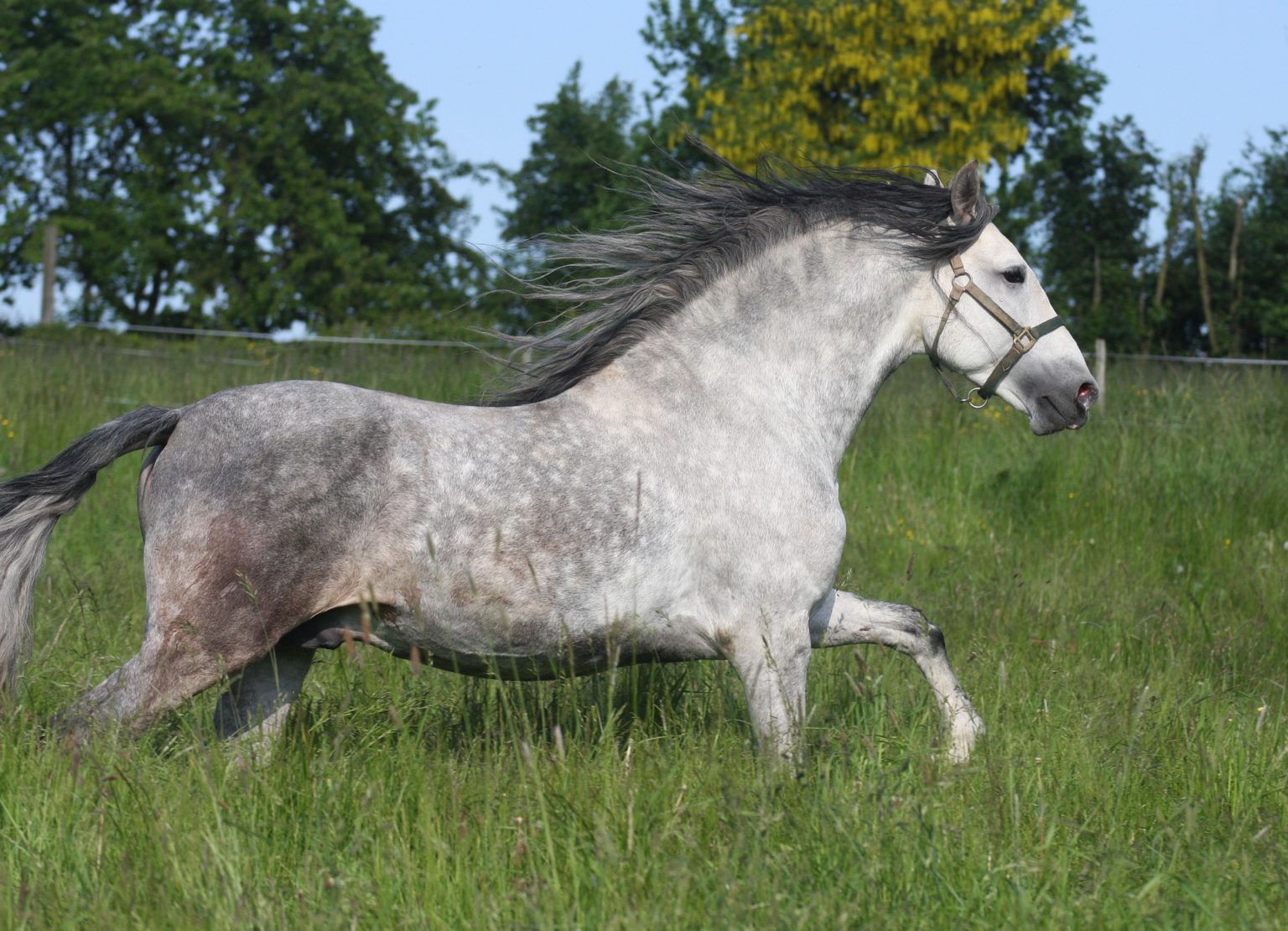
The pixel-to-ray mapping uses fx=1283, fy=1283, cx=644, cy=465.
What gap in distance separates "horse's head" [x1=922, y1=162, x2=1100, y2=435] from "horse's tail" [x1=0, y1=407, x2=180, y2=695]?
7.96 ft

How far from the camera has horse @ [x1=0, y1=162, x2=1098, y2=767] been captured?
340 centimetres

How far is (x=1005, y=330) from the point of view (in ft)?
13.8

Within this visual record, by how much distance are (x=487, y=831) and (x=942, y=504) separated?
6.10 m

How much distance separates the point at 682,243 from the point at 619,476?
0.99 meters

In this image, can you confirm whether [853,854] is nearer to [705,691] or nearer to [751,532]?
[751,532]

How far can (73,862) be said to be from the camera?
3.02 m

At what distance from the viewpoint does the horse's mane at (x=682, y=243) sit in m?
4.13

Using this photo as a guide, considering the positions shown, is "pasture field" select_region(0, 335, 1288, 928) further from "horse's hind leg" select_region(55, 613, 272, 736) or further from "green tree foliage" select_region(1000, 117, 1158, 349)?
"green tree foliage" select_region(1000, 117, 1158, 349)

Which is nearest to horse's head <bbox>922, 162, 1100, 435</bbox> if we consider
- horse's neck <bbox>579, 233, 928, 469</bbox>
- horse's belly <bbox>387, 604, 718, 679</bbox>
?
horse's neck <bbox>579, 233, 928, 469</bbox>

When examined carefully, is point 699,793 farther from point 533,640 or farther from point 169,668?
point 169,668

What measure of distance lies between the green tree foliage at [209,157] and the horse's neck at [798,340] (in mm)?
34439

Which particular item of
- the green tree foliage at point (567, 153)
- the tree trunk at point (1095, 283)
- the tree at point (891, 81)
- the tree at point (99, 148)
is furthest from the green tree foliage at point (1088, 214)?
the tree at point (99, 148)

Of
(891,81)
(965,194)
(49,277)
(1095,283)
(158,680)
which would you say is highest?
(891,81)

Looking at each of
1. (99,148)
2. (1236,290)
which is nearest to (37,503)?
(1236,290)
